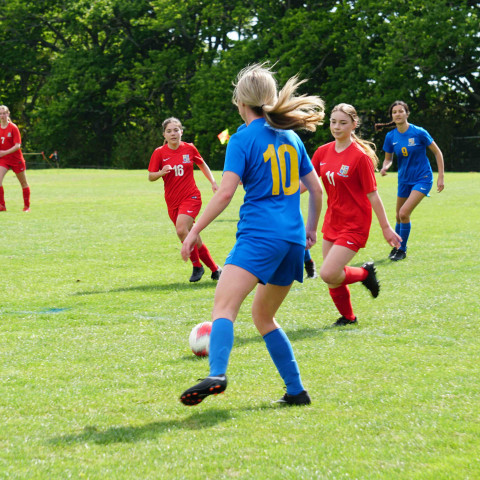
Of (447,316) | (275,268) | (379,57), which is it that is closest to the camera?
(275,268)

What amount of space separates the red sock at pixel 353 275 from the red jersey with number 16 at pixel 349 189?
0.28m

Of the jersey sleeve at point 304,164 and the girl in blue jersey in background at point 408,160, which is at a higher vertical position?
the jersey sleeve at point 304,164

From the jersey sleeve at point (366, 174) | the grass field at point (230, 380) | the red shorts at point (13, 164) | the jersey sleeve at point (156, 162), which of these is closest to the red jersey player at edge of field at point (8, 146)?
the red shorts at point (13, 164)

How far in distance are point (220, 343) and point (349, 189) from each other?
2.93m

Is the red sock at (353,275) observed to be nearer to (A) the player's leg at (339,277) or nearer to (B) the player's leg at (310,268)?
(A) the player's leg at (339,277)

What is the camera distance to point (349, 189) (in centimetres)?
648

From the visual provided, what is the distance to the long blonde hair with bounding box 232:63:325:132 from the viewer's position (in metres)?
4.01

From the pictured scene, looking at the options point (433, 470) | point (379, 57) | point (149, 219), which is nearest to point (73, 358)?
point (433, 470)

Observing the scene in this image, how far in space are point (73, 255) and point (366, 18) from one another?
3332 cm

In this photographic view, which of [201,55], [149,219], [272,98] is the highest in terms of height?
[201,55]

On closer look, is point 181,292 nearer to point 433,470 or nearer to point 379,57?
point 433,470

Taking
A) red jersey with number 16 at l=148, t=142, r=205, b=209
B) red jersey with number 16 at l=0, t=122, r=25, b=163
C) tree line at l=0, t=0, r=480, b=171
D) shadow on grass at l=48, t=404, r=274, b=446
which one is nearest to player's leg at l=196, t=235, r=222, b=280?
red jersey with number 16 at l=148, t=142, r=205, b=209

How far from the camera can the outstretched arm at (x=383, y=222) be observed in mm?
5742

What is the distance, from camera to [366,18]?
40.5m
